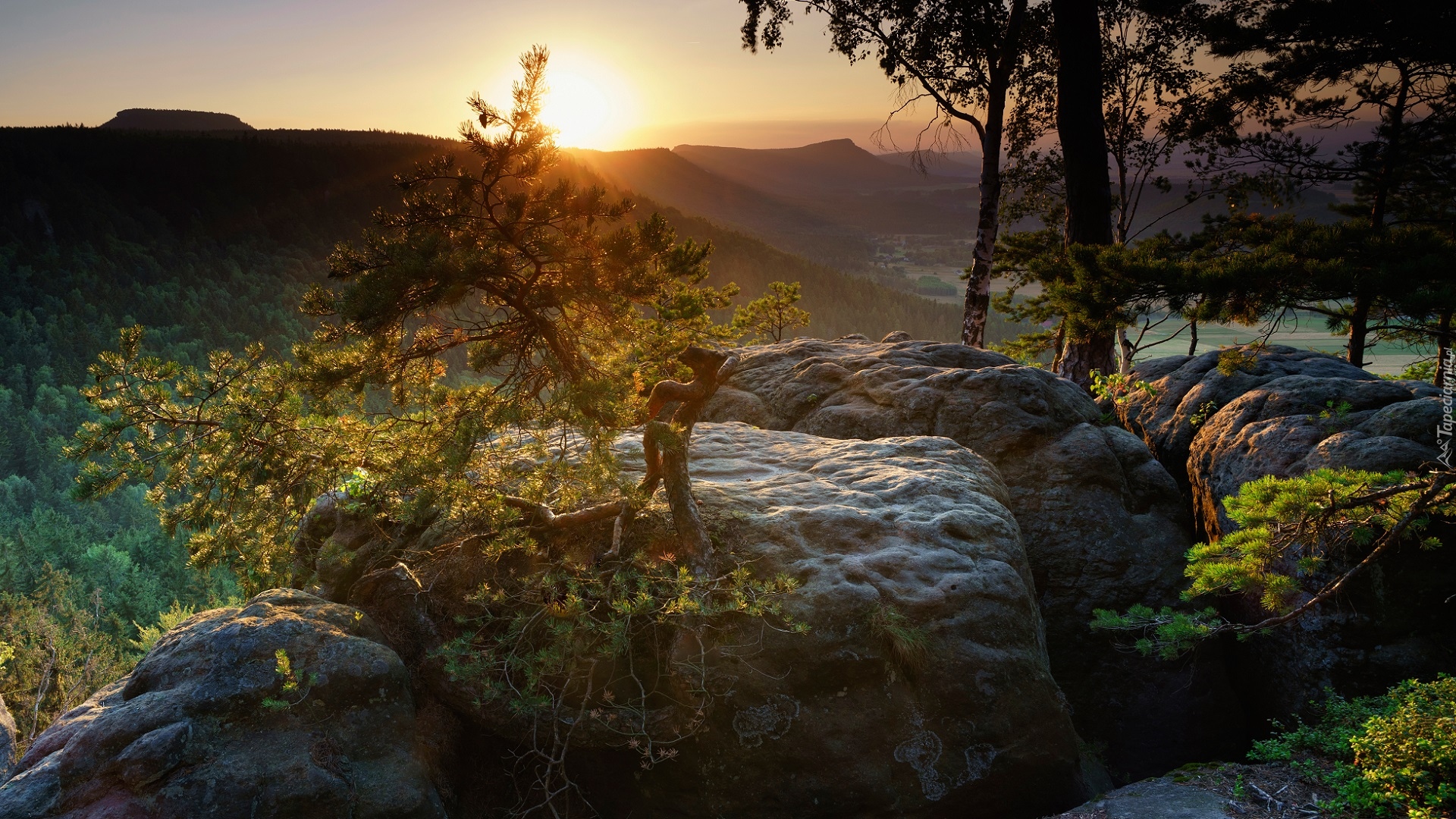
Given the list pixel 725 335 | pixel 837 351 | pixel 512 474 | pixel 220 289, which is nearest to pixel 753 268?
pixel 220 289

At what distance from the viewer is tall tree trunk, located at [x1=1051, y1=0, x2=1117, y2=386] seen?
10641 mm

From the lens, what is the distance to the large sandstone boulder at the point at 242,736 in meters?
4.42

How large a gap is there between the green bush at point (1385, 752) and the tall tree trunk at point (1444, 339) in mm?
2581

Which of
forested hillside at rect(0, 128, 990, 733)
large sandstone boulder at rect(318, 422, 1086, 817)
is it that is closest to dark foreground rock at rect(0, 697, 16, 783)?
large sandstone boulder at rect(318, 422, 1086, 817)

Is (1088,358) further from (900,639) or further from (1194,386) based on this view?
(900,639)

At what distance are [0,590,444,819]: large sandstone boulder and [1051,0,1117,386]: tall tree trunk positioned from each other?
32.4ft

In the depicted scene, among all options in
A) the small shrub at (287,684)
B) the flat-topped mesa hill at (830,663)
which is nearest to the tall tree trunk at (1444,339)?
the flat-topped mesa hill at (830,663)

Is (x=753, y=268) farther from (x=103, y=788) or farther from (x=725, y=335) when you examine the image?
(x=103, y=788)

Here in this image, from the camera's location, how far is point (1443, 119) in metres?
11.8

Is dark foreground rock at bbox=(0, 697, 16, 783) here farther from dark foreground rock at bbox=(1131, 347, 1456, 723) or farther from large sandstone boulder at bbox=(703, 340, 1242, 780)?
dark foreground rock at bbox=(1131, 347, 1456, 723)

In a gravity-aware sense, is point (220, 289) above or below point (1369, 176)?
below

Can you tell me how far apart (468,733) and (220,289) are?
110 meters

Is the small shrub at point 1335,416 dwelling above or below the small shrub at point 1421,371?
above

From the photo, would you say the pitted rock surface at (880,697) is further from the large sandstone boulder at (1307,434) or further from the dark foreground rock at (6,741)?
the dark foreground rock at (6,741)
